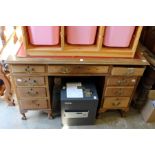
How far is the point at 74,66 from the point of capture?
4.19 ft

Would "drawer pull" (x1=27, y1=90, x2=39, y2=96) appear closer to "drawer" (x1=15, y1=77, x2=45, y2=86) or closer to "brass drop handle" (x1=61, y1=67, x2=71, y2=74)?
"drawer" (x1=15, y1=77, x2=45, y2=86)

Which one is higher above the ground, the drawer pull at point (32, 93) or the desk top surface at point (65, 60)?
the desk top surface at point (65, 60)

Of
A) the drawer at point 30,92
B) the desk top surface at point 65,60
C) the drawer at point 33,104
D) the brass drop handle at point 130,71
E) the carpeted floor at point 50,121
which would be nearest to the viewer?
the desk top surface at point 65,60

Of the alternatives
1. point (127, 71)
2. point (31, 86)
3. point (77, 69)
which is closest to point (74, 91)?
point (77, 69)

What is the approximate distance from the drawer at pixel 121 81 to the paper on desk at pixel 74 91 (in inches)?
10.2

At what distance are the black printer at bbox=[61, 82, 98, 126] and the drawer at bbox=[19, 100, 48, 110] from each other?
0.20 m

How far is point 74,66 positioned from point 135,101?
925 millimetres

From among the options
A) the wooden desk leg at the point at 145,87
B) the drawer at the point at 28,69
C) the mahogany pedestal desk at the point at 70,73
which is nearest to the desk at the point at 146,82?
the wooden desk leg at the point at 145,87

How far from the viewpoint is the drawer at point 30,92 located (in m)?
1.42

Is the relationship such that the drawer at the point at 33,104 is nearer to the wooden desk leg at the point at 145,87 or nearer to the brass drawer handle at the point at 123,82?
the brass drawer handle at the point at 123,82

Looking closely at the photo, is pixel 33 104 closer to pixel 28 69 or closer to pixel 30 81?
pixel 30 81

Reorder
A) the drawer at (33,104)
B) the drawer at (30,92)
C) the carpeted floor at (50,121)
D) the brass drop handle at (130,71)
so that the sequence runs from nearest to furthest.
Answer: the brass drop handle at (130,71), the drawer at (30,92), the drawer at (33,104), the carpeted floor at (50,121)

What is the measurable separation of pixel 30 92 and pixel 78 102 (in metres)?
0.43
